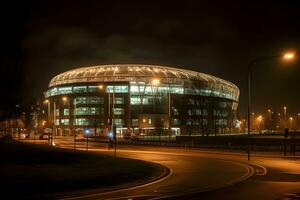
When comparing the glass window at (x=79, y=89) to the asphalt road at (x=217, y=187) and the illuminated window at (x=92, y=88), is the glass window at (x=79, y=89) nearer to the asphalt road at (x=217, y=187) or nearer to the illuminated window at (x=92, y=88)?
the illuminated window at (x=92, y=88)

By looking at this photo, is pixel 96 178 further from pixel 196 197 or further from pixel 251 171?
pixel 251 171

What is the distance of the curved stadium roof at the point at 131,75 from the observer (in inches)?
6225

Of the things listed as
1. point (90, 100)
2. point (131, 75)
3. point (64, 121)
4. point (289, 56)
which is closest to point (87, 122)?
point (90, 100)

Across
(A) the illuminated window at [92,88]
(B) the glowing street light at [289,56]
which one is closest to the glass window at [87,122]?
(A) the illuminated window at [92,88]

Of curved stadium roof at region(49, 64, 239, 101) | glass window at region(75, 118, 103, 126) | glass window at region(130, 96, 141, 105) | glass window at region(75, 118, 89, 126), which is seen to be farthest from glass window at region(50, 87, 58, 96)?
glass window at region(130, 96, 141, 105)

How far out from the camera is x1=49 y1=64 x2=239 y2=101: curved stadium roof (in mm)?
158125

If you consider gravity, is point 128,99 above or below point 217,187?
above

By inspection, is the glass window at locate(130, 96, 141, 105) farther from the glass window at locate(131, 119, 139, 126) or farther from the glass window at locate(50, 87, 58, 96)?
the glass window at locate(50, 87, 58, 96)

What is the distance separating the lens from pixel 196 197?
16.8 metres

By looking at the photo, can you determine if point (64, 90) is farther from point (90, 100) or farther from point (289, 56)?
point (289, 56)

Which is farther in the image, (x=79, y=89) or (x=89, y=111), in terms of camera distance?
(x=79, y=89)

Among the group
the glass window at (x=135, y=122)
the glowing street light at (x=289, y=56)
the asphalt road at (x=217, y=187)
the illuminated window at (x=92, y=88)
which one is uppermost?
the illuminated window at (x=92, y=88)

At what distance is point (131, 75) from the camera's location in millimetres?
158000

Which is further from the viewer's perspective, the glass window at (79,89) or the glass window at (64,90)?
the glass window at (64,90)
